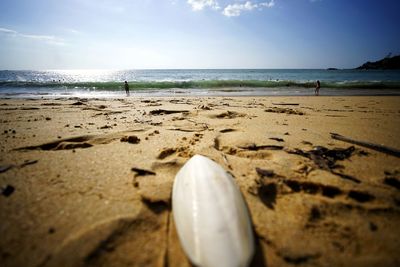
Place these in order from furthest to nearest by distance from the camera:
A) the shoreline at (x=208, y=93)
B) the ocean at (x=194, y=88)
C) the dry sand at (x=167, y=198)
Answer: the ocean at (x=194, y=88)
the shoreline at (x=208, y=93)
the dry sand at (x=167, y=198)

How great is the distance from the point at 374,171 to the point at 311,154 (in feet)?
1.82

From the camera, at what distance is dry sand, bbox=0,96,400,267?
1215 mm

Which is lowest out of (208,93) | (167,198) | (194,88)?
(167,198)

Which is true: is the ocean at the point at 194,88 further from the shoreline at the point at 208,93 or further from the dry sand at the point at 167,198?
the dry sand at the point at 167,198

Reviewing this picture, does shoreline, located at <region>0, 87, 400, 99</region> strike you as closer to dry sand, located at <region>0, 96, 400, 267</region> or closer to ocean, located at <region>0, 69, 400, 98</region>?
ocean, located at <region>0, 69, 400, 98</region>

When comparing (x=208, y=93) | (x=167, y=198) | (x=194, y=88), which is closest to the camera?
(x=167, y=198)

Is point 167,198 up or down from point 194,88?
down

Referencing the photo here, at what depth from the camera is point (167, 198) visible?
163 cm

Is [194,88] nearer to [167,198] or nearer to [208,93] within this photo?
[208,93]

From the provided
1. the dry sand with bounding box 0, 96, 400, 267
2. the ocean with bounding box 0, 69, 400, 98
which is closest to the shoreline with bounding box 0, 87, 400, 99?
the ocean with bounding box 0, 69, 400, 98

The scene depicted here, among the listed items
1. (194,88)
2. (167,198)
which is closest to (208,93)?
(194,88)

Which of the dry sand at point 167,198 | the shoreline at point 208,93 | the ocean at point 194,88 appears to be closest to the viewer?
the dry sand at point 167,198

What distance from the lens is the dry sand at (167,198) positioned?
47.8 inches

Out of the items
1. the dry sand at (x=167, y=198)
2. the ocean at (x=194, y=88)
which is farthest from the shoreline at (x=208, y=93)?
the dry sand at (x=167, y=198)
